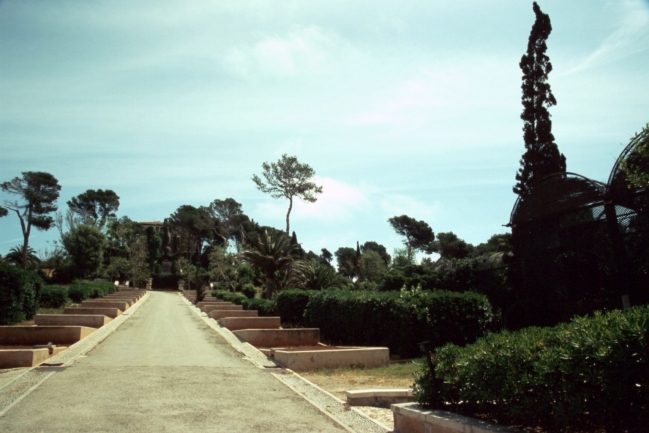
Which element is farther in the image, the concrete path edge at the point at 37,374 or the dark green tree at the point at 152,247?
the dark green tree at the point at 152,247

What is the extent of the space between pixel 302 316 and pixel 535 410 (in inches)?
686

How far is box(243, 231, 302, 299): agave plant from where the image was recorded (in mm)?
29562

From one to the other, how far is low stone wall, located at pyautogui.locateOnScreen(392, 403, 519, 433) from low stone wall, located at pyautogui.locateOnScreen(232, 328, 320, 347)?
9.46 meters

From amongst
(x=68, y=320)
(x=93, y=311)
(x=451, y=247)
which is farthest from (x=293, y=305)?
(x=451, y=247)

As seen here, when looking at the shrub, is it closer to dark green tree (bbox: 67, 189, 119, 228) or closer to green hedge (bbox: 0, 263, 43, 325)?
green hedge (bbox: 0, 263, 43, 325)

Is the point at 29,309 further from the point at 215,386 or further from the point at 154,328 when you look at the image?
the point at 215,386

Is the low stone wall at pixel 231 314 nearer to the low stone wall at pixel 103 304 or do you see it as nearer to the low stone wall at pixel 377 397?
the low stone wall at pixel 103 304

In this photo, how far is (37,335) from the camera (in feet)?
48.4

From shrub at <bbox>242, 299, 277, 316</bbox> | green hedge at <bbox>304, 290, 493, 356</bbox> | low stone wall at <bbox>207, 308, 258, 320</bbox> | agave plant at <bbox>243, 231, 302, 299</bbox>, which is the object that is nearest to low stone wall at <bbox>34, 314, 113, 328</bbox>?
low stone wall at <bbox>207, 308, 258, 320</bbox>

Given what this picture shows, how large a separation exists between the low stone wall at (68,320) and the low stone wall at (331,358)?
9.30m

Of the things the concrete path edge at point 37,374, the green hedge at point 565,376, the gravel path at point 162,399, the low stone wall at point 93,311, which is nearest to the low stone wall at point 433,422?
the green hedge at point 565,376

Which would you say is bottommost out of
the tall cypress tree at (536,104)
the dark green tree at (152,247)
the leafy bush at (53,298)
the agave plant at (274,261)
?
the leafy bush at (53,298)

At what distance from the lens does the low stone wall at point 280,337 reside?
1542cm

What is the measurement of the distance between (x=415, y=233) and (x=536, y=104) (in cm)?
5111
